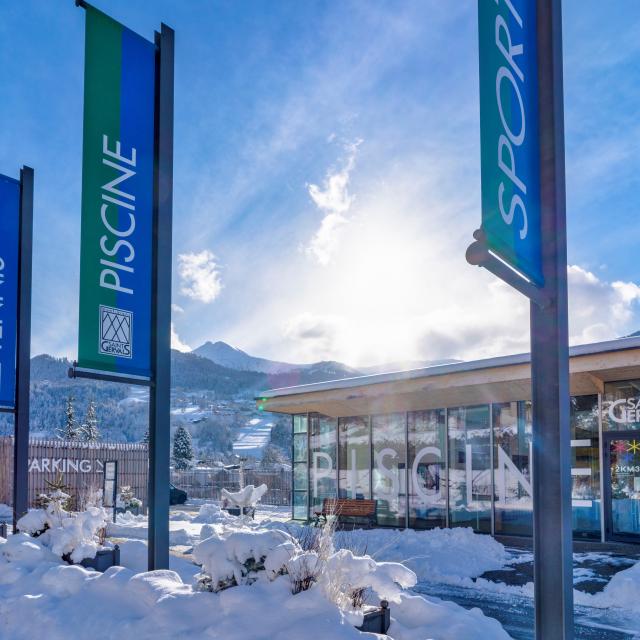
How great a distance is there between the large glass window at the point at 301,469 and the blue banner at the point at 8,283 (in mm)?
9915

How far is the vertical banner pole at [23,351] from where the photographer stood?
9867 millimetres

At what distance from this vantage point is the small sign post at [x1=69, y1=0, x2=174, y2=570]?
629 cm

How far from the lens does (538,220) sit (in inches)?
146

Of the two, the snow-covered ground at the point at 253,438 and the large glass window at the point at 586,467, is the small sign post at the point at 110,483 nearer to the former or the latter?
the large glass window at the point at 586,467

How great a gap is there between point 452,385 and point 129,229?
906 centimetres

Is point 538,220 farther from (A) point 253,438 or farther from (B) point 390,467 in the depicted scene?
(A) point 253,438

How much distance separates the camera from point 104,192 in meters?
6.41

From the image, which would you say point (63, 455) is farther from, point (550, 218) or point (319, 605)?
point (550, 218)

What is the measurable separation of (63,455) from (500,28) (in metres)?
23.1

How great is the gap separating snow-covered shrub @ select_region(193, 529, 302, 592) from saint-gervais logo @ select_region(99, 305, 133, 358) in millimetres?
2271

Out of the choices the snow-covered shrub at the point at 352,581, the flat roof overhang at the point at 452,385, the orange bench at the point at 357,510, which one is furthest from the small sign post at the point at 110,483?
the snow-covered shrub at the point at 352,581

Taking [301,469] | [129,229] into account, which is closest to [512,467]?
[301,469]

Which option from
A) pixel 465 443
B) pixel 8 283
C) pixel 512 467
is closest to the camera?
pixel 8 283

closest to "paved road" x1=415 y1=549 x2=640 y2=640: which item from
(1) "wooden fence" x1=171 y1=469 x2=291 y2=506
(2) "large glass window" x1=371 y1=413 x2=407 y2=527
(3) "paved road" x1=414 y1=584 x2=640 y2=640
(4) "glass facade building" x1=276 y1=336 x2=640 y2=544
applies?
(3) "paved road" x1=414 y1=584 x2=640 y2=640
